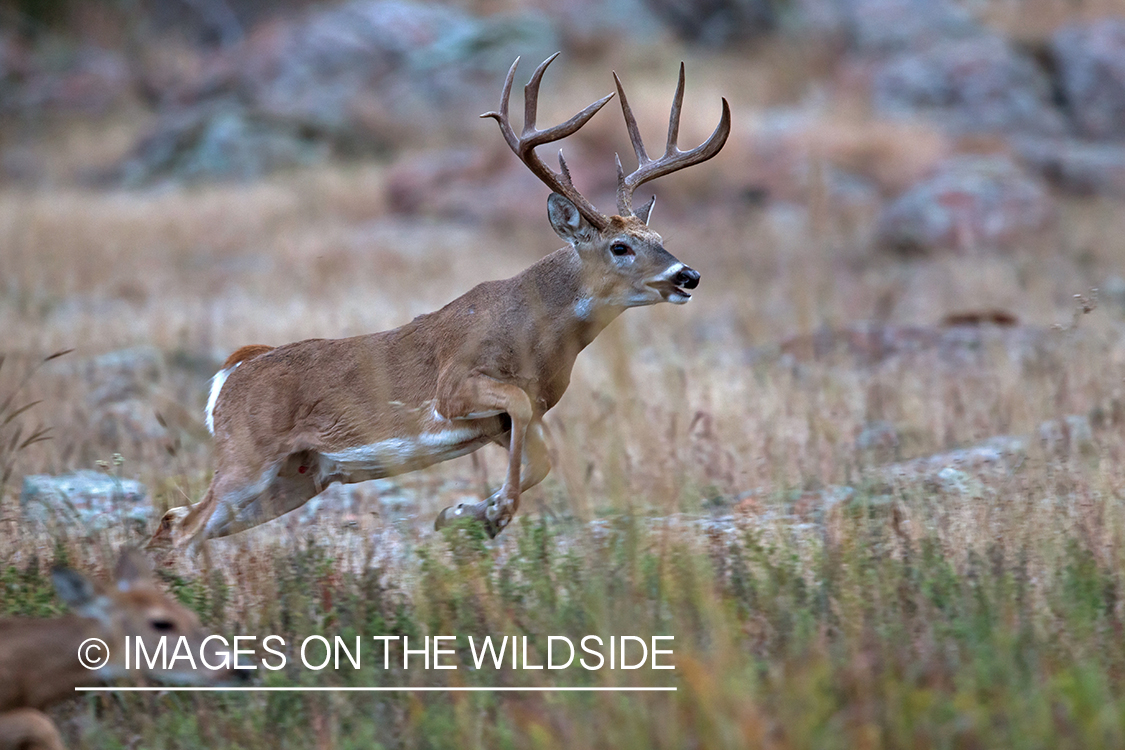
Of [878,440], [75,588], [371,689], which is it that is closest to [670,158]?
[878,440]

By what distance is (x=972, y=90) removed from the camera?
75.5ft

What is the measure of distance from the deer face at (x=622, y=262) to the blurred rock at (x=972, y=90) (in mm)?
17497

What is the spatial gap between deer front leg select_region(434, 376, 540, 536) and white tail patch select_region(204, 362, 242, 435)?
4.08 feet

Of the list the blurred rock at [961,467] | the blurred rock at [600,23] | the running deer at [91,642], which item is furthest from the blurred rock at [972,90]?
the running deer at [91,642]

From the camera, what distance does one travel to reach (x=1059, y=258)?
49.8 ft

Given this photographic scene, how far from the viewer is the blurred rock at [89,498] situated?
6.01m

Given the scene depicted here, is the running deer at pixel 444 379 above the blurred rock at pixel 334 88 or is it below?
below

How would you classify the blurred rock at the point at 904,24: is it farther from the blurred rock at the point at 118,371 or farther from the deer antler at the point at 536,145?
the deer antler at the point at 536,145

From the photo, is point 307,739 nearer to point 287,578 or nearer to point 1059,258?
point 287,578

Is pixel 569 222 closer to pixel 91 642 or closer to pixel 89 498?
pixel 89 498

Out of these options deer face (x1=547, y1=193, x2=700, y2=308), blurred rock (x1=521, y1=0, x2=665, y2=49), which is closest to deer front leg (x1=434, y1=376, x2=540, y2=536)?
deer face (x1=547, y1=193, x2=700, y2=308)

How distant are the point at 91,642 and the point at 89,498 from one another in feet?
7.99

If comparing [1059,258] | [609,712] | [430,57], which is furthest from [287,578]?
[430,57]

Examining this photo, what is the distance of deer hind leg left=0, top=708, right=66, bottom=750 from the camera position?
3.67 metres
